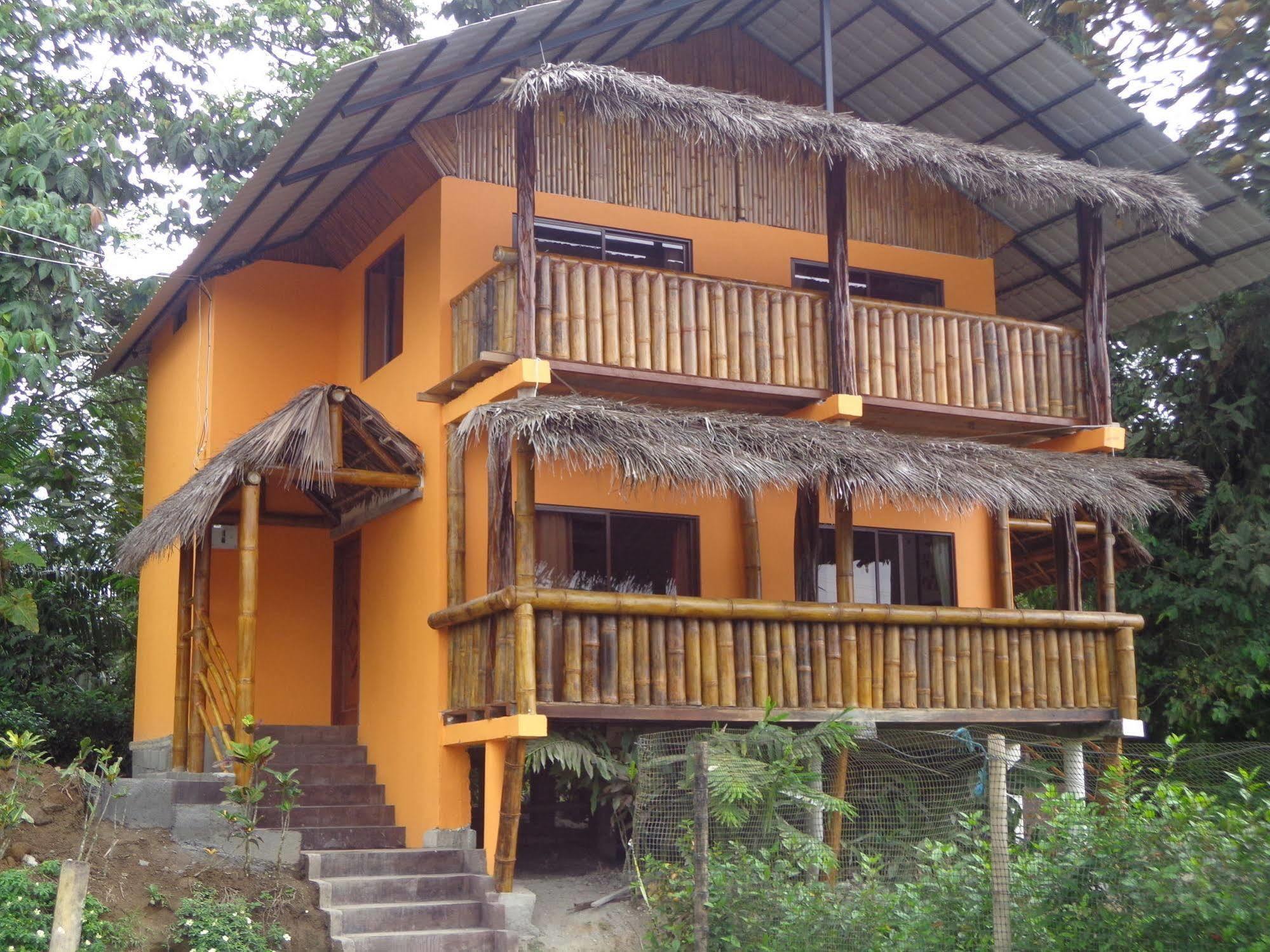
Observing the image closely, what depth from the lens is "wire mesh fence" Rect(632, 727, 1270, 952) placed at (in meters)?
5.92

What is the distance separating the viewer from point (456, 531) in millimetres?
11391

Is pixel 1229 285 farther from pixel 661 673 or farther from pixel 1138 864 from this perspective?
pixel 1138 864

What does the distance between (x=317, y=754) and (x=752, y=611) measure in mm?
4067

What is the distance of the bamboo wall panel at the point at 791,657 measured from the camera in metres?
10.2

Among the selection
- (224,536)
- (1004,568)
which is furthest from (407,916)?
(1004,568)

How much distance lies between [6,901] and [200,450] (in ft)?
18.4

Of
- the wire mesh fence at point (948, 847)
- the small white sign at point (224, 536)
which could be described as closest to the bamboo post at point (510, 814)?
the wire mesh fence at point (948, 847)

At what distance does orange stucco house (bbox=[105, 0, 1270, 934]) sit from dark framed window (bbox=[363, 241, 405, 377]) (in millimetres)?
46

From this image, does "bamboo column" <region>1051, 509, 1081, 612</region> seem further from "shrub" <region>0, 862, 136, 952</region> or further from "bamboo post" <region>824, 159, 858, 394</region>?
"shrub" <region>0, 862, 136, 952</region>

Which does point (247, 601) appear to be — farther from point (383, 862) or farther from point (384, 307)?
point (384, 307)

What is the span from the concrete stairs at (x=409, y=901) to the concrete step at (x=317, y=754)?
59.6 inches

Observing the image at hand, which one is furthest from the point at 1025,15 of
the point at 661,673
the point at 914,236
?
the point at 661,673

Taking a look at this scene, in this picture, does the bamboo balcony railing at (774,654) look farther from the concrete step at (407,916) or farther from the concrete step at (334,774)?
the concrete step at (334,774)

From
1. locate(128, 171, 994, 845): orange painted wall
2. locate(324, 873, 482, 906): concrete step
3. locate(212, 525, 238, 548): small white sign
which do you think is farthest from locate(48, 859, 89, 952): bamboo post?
locate(212, 525, 238, 548): small white sign
